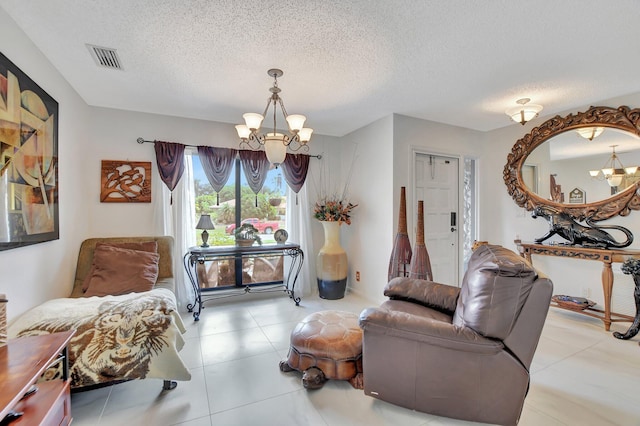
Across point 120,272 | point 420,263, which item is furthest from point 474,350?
point 120,272

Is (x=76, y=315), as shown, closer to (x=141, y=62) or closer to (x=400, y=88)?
(x=141, y=62)

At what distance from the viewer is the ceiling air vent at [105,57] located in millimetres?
2141

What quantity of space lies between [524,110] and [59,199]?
15.4ft

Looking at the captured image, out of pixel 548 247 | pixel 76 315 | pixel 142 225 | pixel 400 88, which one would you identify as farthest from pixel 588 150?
pixel 142 225

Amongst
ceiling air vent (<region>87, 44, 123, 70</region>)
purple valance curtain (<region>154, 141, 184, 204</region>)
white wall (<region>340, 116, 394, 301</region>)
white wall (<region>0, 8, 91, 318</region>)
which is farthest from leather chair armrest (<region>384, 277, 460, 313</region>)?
ceiling air vent (<region>87, 44, 123, 70</region>)

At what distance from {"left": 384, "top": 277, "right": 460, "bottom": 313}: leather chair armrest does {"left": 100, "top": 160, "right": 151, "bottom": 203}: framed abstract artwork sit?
3.12m

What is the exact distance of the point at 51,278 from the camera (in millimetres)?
2355

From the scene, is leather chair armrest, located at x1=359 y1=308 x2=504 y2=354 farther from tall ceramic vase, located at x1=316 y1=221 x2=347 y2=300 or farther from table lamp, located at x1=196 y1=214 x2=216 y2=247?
table lamp, located at x1=196 y1=214 x2=216 y2=247

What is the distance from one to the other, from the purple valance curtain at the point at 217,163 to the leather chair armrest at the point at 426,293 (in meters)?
2.60

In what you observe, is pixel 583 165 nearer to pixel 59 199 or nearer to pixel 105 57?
pixel 105 57

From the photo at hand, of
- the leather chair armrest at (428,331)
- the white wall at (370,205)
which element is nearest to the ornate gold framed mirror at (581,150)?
the white wall at (370,205)

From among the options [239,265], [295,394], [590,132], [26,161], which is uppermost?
[590,132]

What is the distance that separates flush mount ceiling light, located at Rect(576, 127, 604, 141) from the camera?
323 cm

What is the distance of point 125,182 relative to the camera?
3395 millimetres
